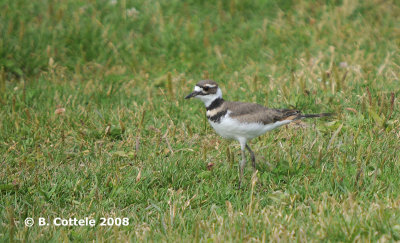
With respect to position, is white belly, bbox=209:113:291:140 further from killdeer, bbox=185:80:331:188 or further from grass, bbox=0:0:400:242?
grass, bbox=0:0:400:242

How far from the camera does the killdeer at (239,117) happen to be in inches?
213

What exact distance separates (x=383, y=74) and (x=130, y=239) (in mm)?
5302

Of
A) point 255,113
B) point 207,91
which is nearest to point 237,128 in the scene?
point 255,113

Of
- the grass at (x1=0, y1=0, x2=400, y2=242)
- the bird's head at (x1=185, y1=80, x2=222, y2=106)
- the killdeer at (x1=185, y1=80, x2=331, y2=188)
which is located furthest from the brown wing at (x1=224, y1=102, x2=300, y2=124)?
the grass at (x1=0, y1=0, x2=400, y2=242)

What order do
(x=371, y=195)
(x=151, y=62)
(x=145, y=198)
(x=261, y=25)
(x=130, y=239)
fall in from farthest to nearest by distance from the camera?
1. (x=261, y=25)
2. (x=151, y=62)
3. (x=145, y=198)
4. (x=371, y=195)
5. (x=130, y=239)

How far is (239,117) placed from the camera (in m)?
5.39

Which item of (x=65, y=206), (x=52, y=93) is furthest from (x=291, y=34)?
(x=65, y=206)

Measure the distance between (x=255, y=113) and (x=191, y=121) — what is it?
1.82m

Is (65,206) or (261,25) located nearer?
(65,206)

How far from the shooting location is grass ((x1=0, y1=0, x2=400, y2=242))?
4.63 m

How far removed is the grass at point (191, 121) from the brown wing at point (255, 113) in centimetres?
42

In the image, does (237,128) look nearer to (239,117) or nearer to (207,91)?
(239,117)

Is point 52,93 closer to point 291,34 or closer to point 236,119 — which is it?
point 236,119

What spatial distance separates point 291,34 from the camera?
32.2 feet
